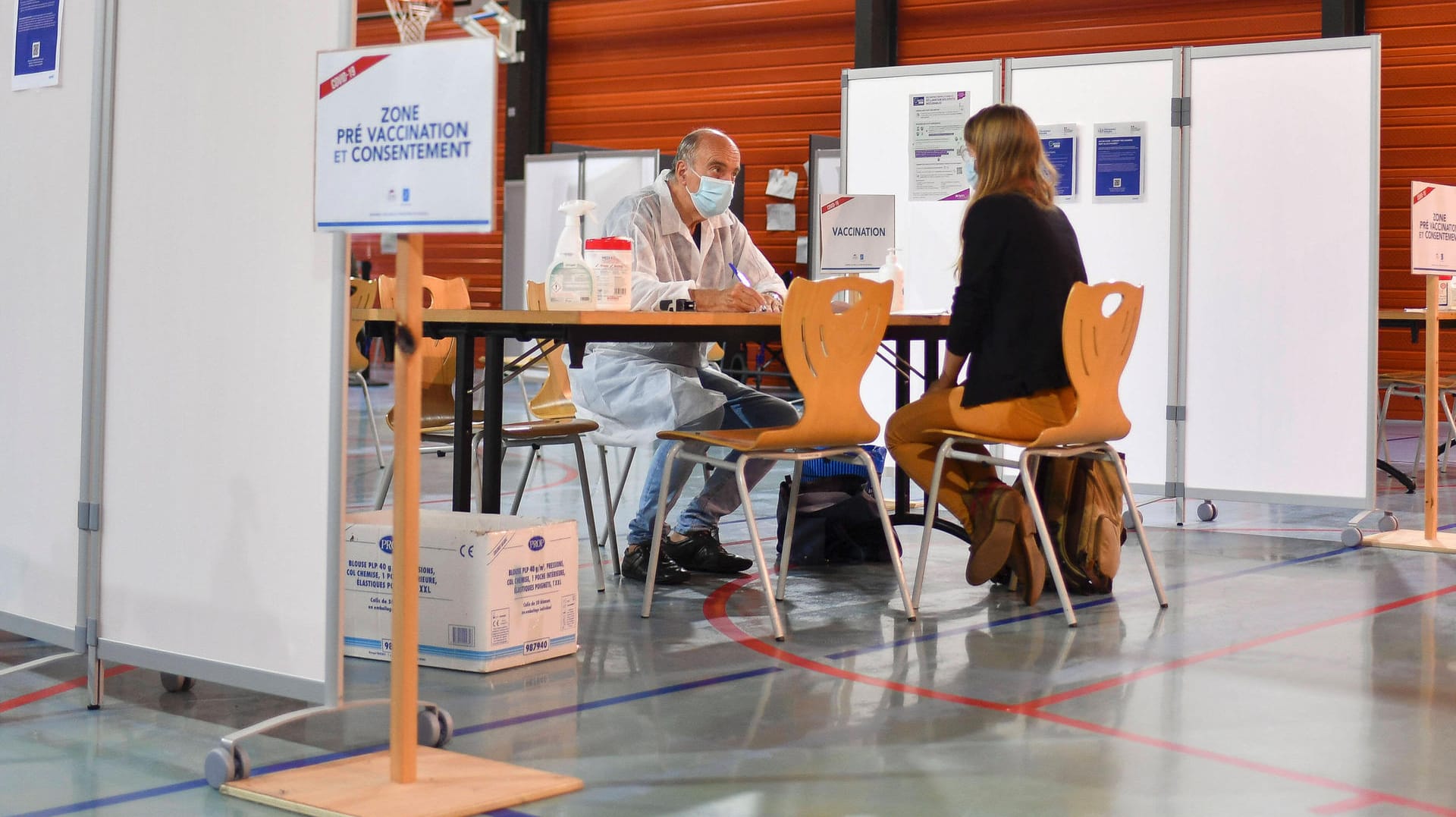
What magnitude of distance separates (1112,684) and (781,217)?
8630mm

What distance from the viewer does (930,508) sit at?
12.1 feet

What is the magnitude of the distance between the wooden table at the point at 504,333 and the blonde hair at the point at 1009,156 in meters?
0.71

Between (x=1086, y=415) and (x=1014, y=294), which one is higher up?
(x=1014, y=294)

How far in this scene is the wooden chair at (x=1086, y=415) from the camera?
3428 millimetres

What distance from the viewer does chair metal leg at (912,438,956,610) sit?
11.8ft

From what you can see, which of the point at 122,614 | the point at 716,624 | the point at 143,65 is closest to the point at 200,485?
the point at 122,614

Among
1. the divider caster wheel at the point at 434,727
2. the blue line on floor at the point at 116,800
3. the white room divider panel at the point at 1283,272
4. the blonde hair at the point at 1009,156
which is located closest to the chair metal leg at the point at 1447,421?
the white room divider panel at the point at 1283,272

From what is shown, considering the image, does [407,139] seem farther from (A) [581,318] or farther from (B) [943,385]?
(B) [943,385]

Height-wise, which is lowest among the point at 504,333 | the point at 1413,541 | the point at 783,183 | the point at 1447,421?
the point at 1413,541

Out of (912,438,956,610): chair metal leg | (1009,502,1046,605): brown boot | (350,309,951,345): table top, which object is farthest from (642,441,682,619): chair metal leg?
(1009,502,1046,605): brown boot

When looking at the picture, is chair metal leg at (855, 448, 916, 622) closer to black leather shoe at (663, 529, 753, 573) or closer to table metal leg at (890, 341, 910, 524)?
black leather shoe at (663, 529, 753, 573)

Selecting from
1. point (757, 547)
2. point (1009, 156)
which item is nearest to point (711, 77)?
point (1009, 156)

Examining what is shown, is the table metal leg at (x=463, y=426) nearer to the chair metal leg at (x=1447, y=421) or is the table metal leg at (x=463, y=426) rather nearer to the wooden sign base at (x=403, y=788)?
the wooden sign base at (x=403, y=788)

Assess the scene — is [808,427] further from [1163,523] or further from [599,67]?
[599,67]
